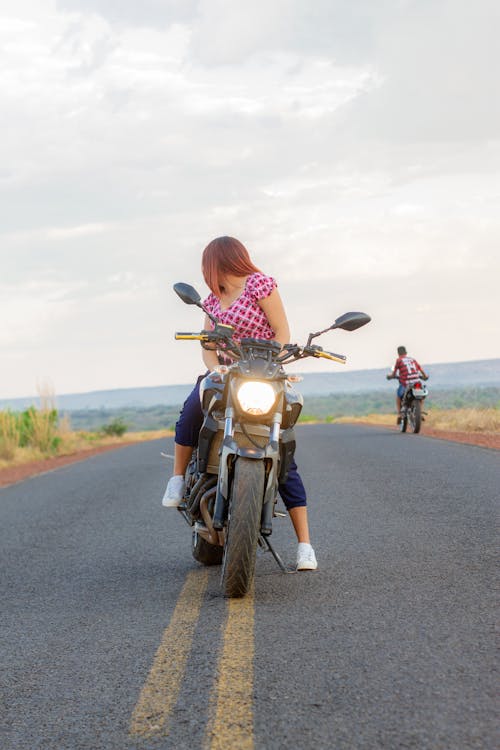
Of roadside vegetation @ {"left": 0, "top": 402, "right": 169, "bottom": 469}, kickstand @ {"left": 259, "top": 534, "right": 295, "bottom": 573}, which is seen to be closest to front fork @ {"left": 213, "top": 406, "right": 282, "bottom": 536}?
kickstand @ {"left": 259, "top": 534, "right": 295, "bottom": 573}

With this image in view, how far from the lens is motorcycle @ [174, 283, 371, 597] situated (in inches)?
201

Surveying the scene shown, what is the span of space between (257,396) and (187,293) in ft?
2.25

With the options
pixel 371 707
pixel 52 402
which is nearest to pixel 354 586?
pixel 371 707

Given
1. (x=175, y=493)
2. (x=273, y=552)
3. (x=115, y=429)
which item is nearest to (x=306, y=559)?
(x=273, y=552)

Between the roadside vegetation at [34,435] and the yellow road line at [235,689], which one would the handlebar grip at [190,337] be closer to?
the yellow road line at [235,689]

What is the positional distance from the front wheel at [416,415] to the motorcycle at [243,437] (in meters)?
16.1

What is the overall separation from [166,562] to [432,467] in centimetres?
686

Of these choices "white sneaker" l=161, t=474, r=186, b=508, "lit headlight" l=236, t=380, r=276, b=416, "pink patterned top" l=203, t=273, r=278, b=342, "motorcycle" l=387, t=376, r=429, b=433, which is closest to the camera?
"lit headlight" l=236, t=380, r=276, b=416

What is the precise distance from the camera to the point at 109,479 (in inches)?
608

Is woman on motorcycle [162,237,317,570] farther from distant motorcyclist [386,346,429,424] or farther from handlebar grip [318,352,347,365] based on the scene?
distant motorcyclist [386,346,429,424]

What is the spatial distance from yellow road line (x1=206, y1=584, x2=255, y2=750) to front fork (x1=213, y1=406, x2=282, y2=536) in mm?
515

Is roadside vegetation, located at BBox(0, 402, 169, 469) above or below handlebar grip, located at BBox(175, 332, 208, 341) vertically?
below

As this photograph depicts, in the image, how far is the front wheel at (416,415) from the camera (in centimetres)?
2138

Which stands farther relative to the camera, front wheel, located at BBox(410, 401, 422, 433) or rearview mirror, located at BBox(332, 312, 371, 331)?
front wheel, located at BBox(410, 401, 422, 433)
